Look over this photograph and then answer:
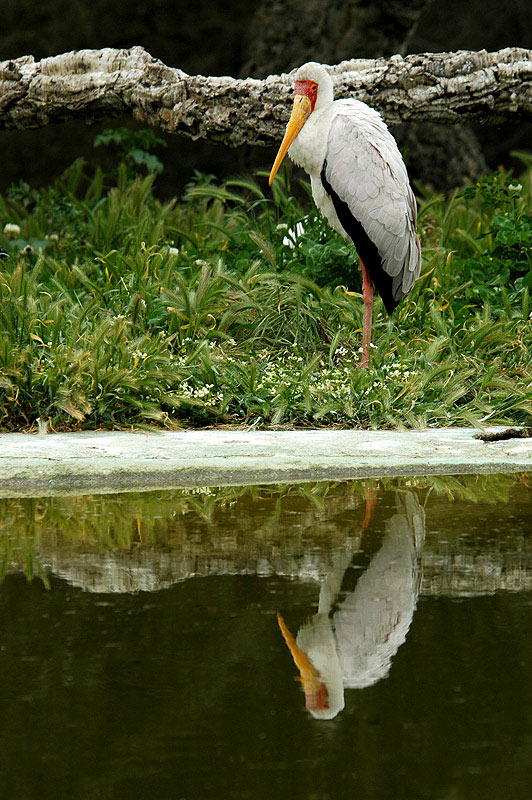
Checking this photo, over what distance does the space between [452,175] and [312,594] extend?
300 inches

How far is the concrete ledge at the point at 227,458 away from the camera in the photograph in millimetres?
3516

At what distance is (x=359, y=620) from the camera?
225 cm

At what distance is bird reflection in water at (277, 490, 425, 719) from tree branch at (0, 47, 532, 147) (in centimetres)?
414

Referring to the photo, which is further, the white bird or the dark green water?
the white bird

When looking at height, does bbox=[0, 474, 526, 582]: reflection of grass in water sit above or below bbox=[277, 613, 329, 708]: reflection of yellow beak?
below

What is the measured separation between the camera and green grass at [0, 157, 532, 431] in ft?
14.8

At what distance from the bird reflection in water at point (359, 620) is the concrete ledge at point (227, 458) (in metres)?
0.70

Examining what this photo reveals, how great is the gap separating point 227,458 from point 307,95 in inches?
94.9

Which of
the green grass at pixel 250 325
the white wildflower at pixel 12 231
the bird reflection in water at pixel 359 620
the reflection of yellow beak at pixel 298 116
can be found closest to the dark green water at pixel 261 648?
the bird reflection in water at pixel 359 620

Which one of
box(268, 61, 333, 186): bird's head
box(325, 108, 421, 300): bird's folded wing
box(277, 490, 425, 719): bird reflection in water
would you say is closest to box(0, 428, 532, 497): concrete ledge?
box(277, 490, 425, 719): bird reflection in water

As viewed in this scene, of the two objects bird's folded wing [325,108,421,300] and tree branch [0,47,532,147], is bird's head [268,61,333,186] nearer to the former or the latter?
bird's folded wing [325,108,421,300]

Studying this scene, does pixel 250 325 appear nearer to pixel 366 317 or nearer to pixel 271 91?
pixel 366 317

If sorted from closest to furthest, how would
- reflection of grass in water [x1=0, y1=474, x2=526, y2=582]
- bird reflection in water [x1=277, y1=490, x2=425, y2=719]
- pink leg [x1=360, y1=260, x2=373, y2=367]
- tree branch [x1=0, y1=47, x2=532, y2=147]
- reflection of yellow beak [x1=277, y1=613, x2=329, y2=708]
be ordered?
reflection of yellow beak [x1=277, y1=613, x2=329, y2=708], bird reflection in water [x1=277, y1=490, x2=425, y2=719], reflection of grass in water [x1=0, y1=474, x2=526, y2=582], pink leg [x1=360, y1=260, x2=373, y2=367], tree branch [x1=0, y1=47, x2=532, y2=147]

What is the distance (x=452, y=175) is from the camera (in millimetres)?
9461
